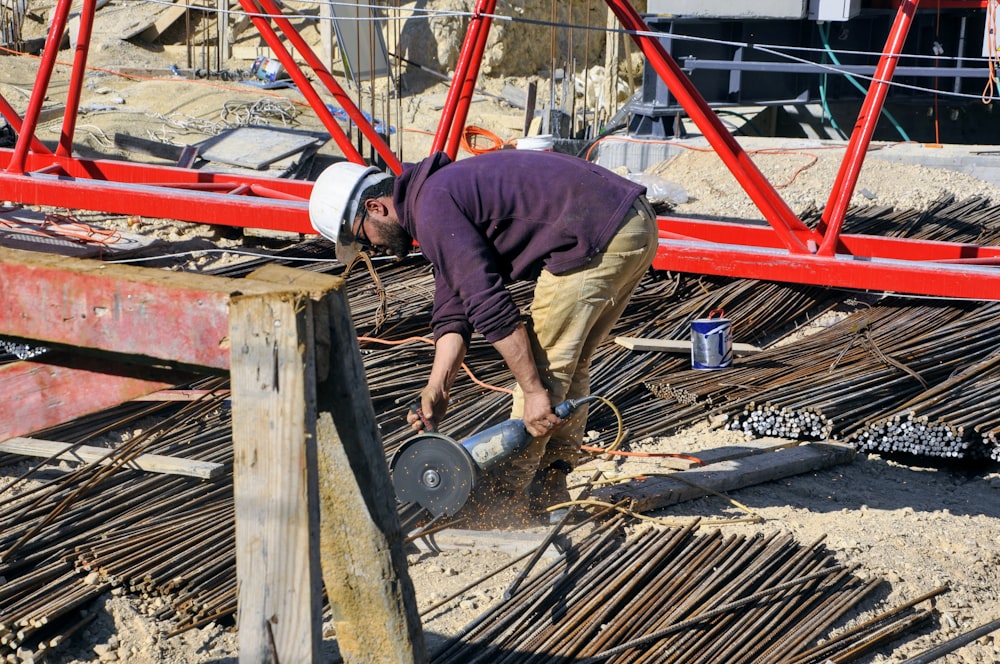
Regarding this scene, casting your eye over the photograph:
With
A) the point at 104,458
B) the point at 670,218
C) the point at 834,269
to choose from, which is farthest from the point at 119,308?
the point at 670,218

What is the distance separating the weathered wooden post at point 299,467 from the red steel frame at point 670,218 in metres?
4.70

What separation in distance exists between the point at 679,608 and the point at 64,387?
2.37 metres

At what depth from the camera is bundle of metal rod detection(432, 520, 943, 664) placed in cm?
355

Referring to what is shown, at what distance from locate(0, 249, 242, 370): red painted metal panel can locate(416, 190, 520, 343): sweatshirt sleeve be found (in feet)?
5.62

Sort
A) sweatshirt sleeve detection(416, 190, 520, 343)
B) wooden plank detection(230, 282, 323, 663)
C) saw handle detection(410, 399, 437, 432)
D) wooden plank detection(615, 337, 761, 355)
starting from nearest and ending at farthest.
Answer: wooden plank detection(230, 282, 323, 663) < sweatshirt sleeve detection(416, 190, 520, 343) < saw handle detection(410, 399, 437, 432) < wooden plank detection(615, 337, 761, 355)

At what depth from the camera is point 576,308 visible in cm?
410

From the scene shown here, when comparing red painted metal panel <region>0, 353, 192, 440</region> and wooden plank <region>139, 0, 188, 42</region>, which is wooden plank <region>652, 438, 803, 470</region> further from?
wooden plank <region>139, 0, 188, 42</region>

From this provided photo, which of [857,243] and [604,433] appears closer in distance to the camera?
[604,433]

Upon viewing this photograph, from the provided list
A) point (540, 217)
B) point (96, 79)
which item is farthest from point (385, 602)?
point (96, 79)

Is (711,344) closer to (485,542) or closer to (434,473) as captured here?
(485,542)

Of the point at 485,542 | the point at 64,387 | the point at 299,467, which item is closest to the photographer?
the point at 299,467

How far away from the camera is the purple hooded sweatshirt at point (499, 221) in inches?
146

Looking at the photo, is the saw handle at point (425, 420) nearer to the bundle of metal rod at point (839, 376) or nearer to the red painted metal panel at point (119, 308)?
the bundle of metal rod at point (839, 376)

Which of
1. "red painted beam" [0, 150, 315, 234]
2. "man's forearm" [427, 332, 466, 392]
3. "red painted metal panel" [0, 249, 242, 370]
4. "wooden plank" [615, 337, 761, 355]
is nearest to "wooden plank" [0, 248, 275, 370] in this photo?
"red painted metal panel" [0, 249, 242, 370]
